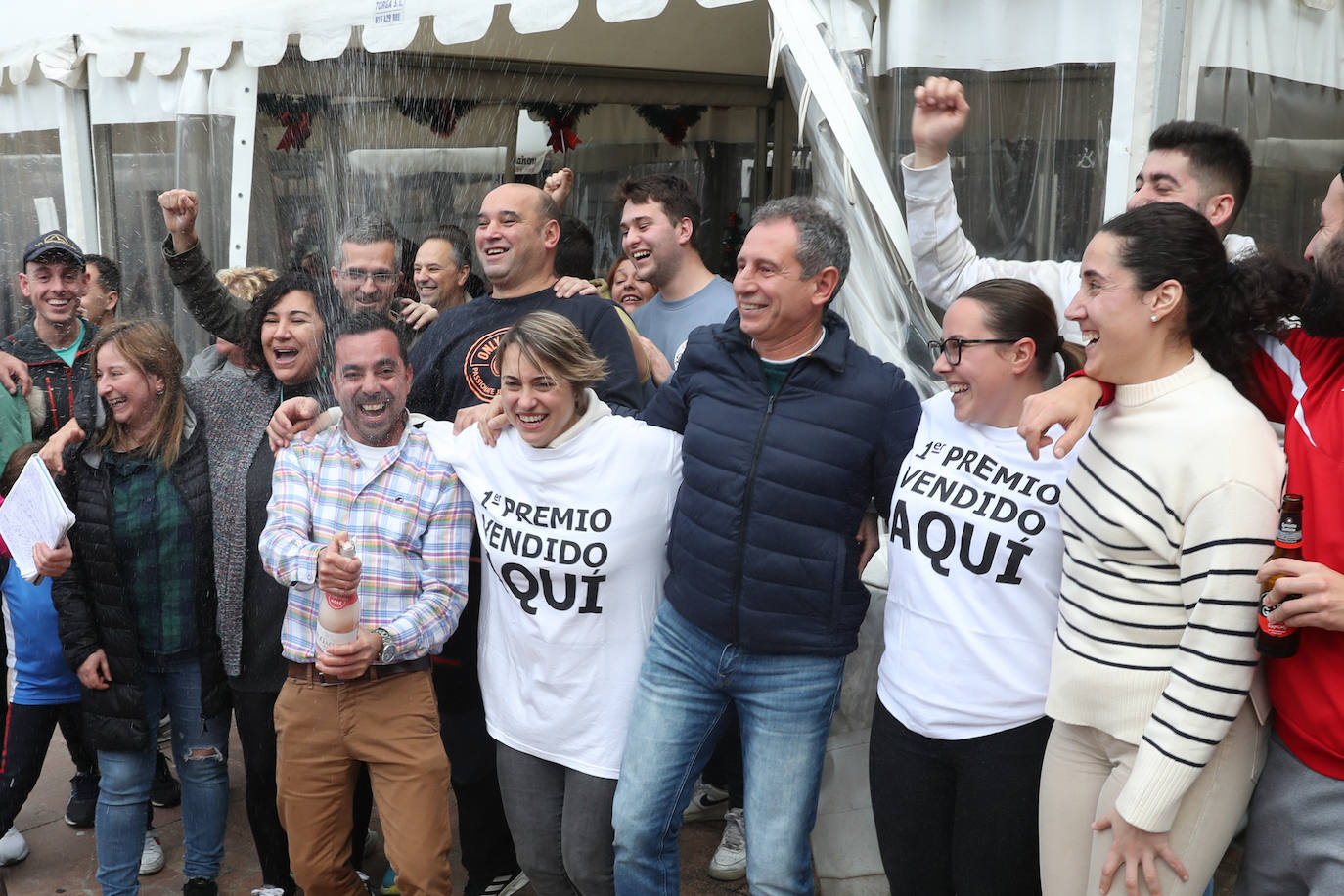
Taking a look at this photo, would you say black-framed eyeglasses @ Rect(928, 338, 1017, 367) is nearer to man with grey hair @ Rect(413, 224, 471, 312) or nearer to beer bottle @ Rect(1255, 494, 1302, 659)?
beer bottle @ Rect(1255, 494, 1302, 659)

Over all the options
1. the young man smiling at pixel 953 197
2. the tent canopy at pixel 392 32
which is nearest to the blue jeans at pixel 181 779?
the young man smiling at pixel 953 197

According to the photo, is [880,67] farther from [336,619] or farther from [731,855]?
[731,855]

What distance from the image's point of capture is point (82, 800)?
4387 millimetres

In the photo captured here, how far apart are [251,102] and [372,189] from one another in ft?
8.73

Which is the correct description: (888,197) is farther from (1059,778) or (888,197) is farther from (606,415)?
(1059,778)

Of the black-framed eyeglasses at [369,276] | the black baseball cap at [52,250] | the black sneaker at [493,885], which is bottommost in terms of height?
the black sneaker at [493,885]

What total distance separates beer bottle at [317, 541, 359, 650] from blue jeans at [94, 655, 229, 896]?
2.85 feet

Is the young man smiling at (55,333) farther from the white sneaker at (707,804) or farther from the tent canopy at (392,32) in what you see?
the white sneaker at (707,804)

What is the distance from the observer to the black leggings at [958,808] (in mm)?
2455

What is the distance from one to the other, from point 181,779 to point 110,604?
0.61 m

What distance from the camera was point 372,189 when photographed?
855 cm

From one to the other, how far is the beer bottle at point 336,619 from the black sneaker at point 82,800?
6.88ft

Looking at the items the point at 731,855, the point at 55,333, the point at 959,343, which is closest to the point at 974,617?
the point at 959,343

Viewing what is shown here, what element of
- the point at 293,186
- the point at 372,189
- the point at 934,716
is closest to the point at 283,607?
the point at 934,716
